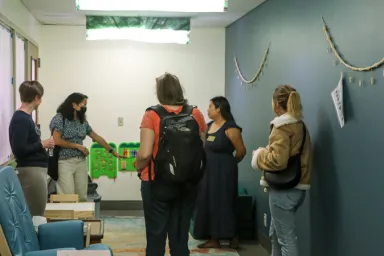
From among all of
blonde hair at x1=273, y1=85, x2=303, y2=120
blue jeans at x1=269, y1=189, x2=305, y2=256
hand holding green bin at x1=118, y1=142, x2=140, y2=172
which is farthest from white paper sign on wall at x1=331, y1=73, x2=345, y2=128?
hand holding green bin at x1=118, y1=142, x2=140, y2=172

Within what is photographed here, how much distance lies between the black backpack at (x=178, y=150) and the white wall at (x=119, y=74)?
144 inches

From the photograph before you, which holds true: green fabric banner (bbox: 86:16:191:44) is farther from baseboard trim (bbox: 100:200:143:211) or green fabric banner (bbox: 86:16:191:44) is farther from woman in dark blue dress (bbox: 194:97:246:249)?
baseboard trim (bbox: 100:200:143:211)

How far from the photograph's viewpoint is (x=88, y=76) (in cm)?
649

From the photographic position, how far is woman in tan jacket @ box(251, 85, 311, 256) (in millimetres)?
3318

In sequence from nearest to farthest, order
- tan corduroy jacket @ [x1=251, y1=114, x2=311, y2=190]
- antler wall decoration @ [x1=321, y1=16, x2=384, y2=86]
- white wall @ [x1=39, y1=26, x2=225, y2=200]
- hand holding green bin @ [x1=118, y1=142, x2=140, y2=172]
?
1. antler wall decoration @ [x1=321, y1=16, x2=384, y2=86]
2. tan corduroy jacket @ [x1=251, y1=114, x2=311, y2=190]
3. white wall @ [x1=39, y1=26, x2=225, y2=200]
4. hand holding green bin @ [x1=118, y1=142, x2=140, y2=172]

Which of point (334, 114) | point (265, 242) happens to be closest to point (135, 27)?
point (265, 242)

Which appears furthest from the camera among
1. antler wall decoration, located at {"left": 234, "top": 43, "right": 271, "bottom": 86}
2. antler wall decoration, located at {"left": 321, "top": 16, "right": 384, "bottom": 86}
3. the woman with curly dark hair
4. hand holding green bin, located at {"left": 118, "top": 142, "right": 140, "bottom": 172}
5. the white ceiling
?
hand holding green bin, located at {"left": 118, "top": 142, "right": 140, "bottom": 172}

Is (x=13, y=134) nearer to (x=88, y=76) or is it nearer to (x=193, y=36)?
(x=88, y=76)

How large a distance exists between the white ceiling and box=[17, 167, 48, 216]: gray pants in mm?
2013

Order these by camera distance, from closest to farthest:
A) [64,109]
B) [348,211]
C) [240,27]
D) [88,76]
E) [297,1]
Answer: [348,211] < [297,1] < [64,109] < [240,27] < [88,76]

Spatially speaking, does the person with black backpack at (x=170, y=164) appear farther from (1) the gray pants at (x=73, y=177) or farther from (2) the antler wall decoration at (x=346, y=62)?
(1) the gray pants at (x=73, y=177)

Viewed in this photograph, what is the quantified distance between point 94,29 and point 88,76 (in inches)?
31.2

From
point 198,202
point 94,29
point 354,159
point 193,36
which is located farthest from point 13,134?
point 193,36

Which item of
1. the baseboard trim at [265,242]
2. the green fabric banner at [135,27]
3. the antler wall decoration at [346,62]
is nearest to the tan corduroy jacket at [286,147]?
the antler wall decoration at [346,62]
